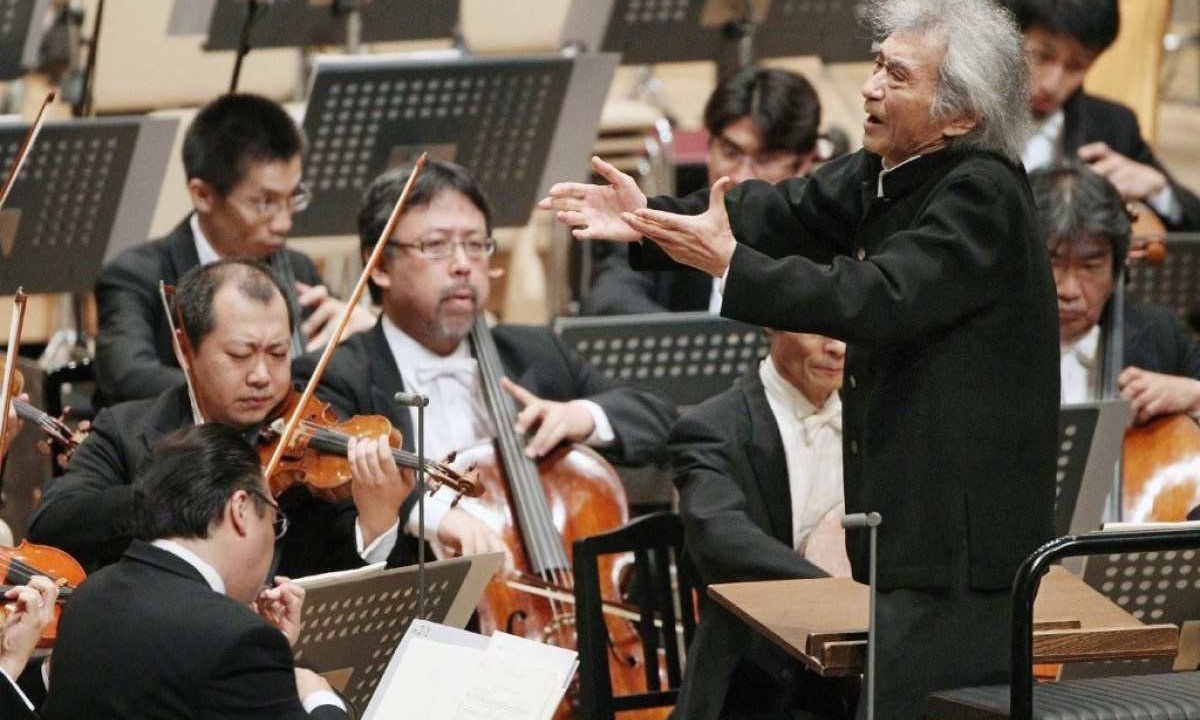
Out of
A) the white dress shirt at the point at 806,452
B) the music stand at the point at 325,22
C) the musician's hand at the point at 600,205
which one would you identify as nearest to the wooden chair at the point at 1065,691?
the musician's hand at the point at 600,205

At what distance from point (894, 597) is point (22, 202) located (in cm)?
268

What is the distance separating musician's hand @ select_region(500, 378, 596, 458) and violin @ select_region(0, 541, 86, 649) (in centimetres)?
93

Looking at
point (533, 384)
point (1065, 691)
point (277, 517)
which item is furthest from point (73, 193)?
point (1065, 691)

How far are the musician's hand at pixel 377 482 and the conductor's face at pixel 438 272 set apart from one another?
1.87 feet

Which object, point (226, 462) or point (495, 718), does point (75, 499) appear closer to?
point (226, 462)

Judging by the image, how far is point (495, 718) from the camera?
2760 millimetres

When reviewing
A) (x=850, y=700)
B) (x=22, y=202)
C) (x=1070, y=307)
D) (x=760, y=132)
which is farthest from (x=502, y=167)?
(x=850, y=700)

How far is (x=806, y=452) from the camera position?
11.6 feet

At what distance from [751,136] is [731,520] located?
64.8 inches

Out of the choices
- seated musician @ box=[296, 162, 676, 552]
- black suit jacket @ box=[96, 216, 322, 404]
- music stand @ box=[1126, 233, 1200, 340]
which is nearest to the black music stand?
black suit jacket @ box=[96, 216, 322, 404]

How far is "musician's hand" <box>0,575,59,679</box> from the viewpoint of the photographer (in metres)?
2.88

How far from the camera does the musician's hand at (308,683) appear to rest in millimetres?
2916

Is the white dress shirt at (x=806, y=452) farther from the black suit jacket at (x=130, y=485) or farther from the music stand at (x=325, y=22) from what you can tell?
the music stand at (x=325, y=22)

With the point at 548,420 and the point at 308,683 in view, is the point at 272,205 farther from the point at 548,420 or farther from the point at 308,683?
the point at 308,683
